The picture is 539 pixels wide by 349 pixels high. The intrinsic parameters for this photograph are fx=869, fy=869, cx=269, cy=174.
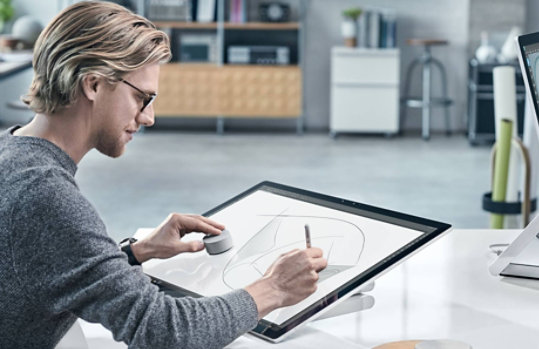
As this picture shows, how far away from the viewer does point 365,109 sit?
856 centimetres

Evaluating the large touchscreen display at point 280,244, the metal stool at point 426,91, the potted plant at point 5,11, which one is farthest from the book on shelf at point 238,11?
the large touchscreen display at point 280,244

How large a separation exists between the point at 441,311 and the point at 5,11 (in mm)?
7987

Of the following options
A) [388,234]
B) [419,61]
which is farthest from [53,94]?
[419,61]

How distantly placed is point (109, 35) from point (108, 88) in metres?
0.09

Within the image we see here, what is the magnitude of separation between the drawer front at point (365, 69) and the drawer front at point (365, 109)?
9cm

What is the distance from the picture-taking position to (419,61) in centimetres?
893

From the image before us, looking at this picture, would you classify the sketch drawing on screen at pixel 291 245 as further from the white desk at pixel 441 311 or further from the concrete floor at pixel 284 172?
the concrete floor at pixel 284 172

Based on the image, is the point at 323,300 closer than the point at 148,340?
No

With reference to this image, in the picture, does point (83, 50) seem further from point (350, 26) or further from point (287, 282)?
point (350, 26)

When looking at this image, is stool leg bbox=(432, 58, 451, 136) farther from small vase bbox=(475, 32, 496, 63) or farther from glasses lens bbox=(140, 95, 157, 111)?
glasses lens bbox=(140, 95, 157, 111)

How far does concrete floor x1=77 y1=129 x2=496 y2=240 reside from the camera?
588 cm

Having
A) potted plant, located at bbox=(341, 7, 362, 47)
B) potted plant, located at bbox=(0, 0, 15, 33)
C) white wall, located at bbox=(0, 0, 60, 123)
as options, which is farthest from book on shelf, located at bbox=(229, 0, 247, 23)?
potted plant, located at bbox=(0, 0, 15, 33)

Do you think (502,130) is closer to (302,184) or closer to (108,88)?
(108,88)

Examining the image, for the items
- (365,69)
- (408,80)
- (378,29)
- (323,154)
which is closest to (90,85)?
(323,154)
